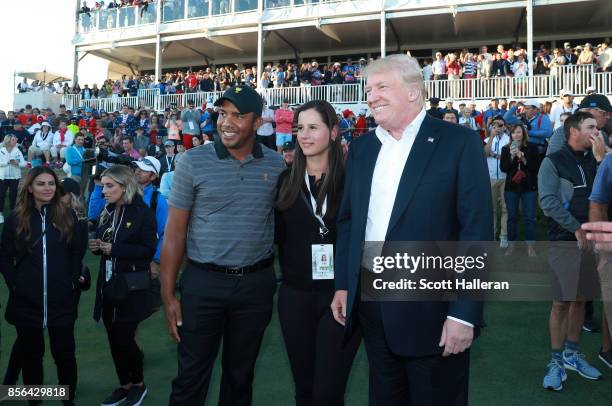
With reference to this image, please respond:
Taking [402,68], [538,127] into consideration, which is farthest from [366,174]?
[538,127]

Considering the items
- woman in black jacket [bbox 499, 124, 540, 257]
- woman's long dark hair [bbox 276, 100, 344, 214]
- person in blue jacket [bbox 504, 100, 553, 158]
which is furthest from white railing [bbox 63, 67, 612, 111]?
woman's long dark hair [bbox 276, 100, 344, 214]

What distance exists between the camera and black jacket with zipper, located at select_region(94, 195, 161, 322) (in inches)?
160

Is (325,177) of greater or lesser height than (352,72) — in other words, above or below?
below

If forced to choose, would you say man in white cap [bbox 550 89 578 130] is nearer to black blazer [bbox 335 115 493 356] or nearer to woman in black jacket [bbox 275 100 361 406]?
woman in black jacket [bbox 275 100 361 406]

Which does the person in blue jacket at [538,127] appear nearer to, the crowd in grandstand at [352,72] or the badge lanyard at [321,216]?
the crowd in grandstand at [352,72]

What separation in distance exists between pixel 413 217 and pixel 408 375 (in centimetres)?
66

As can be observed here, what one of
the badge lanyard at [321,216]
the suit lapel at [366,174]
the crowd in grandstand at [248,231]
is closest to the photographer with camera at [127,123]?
the crowd in grandstand at [248,231]

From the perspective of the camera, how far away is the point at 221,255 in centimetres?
304

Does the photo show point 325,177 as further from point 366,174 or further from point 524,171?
point 524,171

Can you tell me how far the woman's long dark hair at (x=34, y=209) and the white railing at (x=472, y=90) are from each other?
16.7 m

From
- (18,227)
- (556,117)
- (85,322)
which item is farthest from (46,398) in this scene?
(556,117)

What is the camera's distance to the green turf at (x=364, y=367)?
413 cm

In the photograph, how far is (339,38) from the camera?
1027 inches

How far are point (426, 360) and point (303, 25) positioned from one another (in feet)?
75.6
